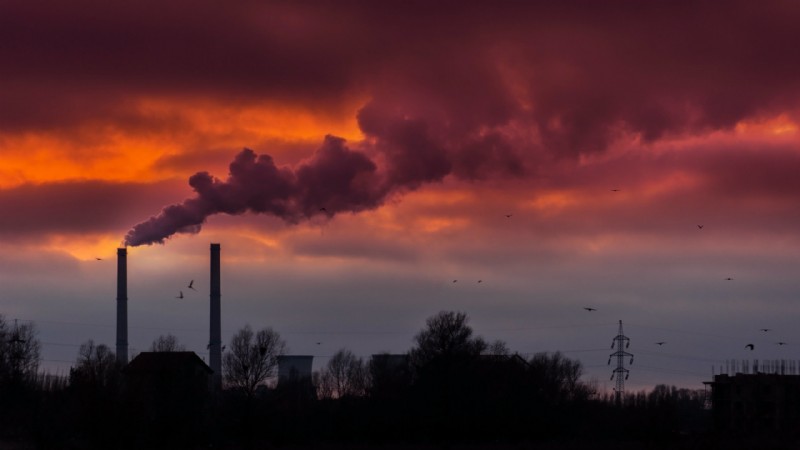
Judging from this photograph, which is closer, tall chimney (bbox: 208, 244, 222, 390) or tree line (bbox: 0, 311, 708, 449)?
tree line (bbox: 0, 311, 708, 449)

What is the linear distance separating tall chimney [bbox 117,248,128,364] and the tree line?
11026 mm

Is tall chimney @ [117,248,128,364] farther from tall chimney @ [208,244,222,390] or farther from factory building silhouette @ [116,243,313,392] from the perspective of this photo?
tall chimney @ [208,244,222,390]

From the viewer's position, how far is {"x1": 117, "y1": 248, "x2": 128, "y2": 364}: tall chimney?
11488 cm

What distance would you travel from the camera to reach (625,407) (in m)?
102

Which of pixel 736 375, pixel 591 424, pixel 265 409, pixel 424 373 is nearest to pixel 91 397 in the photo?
pixel 265 409

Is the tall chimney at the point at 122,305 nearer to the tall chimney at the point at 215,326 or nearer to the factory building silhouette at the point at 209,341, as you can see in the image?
the factory building silhouette at the point at 209,341

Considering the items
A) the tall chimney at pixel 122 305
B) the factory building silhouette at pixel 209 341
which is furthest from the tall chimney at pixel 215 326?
the tall chimney at pixel 122 305

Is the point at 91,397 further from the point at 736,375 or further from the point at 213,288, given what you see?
the point at 736,375

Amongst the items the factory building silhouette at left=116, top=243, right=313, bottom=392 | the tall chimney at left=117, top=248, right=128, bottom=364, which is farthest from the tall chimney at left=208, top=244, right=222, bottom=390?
the tall chimney at left=117, top=248, right=128, bottom=364

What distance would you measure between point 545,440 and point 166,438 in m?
25.5

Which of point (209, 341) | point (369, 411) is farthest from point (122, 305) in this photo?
point (369, 411)

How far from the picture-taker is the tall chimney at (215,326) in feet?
A: 375

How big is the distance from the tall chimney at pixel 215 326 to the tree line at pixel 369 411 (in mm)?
13450

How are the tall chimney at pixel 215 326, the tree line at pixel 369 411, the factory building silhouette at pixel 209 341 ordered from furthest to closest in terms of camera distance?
the tall chimney at pixel 215 326 → the factory building silhouette at pixel 209 341 → the tree line at pixel 369 411
